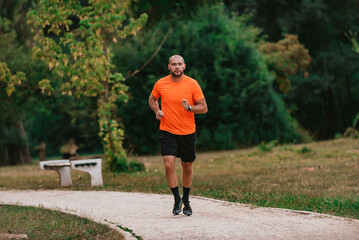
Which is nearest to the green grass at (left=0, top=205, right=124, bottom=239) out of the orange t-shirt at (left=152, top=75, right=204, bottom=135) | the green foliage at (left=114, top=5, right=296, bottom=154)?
the orange t-shirt at (left=152, top=75, right=204, bottom=135)

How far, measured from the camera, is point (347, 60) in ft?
114

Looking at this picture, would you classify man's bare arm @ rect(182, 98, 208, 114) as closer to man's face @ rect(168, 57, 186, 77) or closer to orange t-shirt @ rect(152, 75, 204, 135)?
orange t-shirt @ rect(152, 75, 204, 135)

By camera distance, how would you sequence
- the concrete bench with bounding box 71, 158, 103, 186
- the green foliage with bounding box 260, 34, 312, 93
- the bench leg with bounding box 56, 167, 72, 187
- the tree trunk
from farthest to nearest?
1. the green foliage with bounding box 260, 34, 312, 93
2. the tree trunk
3. the bench leg with bounding box 56, 167, 72, 187
4. the concrete bench with bounding box 71, 158, 103, 186

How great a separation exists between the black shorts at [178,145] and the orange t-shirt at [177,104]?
71 millimetres

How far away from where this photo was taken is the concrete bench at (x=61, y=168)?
40.8ft

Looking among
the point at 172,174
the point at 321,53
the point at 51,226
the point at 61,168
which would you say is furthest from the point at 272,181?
the point at 321,53

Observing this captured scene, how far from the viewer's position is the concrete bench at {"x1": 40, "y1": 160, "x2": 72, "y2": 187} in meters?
12.4

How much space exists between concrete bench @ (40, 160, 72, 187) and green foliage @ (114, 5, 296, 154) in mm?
12324

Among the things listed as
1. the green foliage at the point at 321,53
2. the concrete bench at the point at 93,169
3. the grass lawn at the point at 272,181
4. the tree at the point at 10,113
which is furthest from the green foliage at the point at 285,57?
the concrete bench at the point at 93,169

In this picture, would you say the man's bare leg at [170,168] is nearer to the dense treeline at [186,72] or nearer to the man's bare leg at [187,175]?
the man's bare leg at [187,175]

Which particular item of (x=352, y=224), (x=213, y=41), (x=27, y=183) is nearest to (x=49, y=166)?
(x=27, y=183)

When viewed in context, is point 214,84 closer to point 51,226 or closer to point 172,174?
point 172,174

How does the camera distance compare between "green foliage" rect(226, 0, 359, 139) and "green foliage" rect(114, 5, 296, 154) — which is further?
"green foliage" rect(226, 0, 359, 139)

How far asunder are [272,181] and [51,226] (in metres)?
5.63
